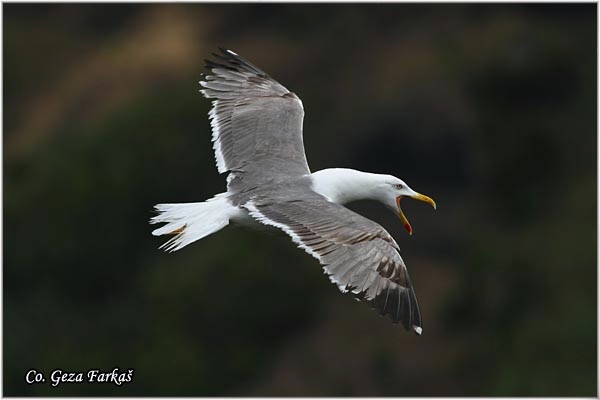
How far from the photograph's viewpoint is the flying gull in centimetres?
563

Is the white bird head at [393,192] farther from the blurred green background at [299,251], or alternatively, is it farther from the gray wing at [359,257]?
the blurred green background at [299,251]

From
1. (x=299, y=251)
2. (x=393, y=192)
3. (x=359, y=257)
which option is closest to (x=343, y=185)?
(x=393, y=192)

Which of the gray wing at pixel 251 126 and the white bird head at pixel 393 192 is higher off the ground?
the gray wing at pixel 251 126

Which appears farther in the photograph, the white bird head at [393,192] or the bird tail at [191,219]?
the white bird head at [393,192]

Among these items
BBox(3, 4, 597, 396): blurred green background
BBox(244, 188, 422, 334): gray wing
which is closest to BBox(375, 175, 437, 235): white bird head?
BBox(244, 188, 422, 334): gray wing

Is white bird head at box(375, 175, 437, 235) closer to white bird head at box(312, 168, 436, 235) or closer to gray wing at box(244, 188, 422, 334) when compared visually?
white bird head at box(312, 168, 436, 235)

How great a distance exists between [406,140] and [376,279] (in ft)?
35.6

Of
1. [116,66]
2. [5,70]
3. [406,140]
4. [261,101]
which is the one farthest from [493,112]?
[261,101]

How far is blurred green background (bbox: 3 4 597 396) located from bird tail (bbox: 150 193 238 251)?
7561 millimetres

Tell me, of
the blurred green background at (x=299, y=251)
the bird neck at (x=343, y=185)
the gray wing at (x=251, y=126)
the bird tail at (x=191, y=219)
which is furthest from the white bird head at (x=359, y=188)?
the blurred green background at (x=299, y=251)

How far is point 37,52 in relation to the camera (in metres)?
21.8

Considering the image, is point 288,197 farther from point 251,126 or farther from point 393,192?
point 251,126

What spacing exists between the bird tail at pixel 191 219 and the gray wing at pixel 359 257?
34cm

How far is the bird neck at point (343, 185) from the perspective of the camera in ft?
21.1
